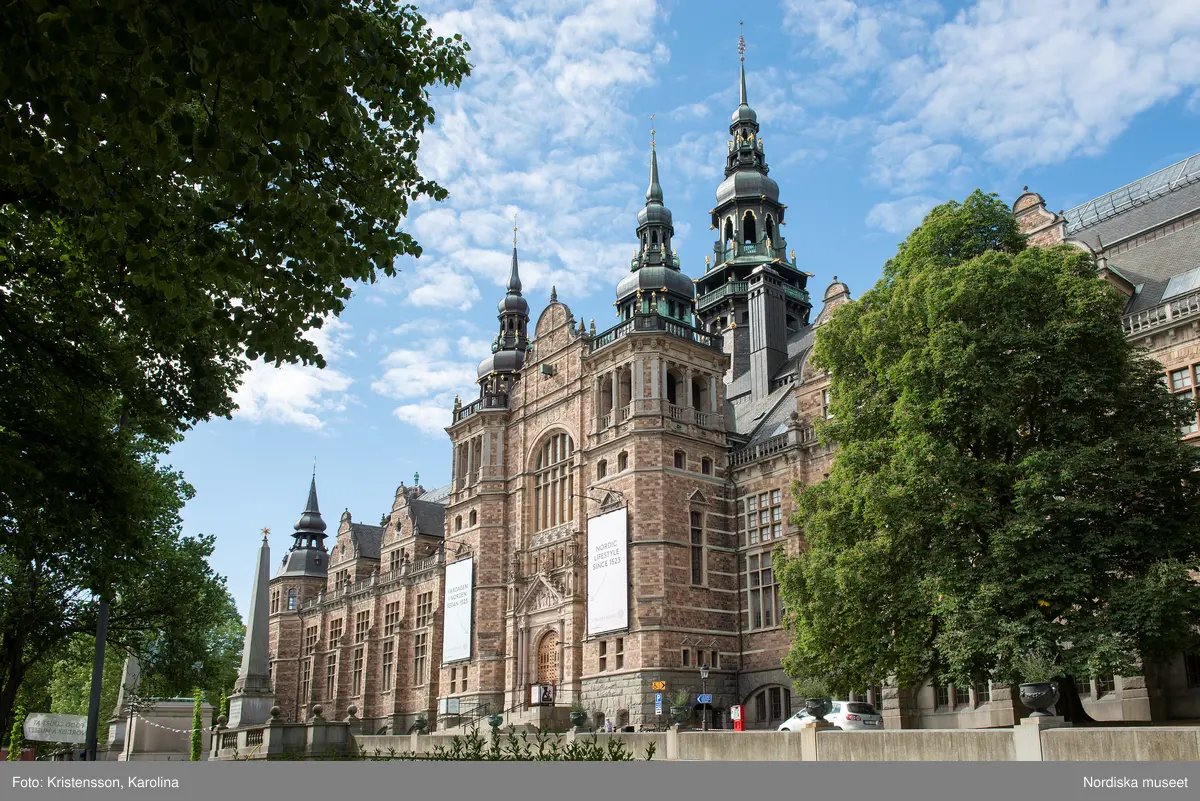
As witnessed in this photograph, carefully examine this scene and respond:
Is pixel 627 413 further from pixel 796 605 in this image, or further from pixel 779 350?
pixel 796 605

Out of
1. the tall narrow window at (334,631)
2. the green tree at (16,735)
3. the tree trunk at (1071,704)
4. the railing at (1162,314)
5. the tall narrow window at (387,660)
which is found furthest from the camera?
the tall narrow window at (334,631)

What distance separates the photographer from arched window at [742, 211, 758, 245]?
219ft

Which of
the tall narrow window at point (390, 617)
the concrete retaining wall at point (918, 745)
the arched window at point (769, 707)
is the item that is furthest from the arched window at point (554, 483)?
the concrete retaining wall at point (918, 745)

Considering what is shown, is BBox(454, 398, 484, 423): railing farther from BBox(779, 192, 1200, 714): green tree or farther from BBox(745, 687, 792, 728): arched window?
BBox(779, 192, 1200, 714): green tree

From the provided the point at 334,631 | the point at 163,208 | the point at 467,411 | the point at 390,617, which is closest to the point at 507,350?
the point at 467,411

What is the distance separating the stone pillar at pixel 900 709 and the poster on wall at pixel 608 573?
10.3 meters

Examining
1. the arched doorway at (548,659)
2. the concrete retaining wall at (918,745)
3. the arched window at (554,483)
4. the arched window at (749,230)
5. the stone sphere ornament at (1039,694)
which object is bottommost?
the concrete retaining wall at (918,745)

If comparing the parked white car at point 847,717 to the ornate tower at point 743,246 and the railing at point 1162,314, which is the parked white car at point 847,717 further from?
the ornate tower at point 743,246

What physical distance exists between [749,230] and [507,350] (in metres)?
19.5

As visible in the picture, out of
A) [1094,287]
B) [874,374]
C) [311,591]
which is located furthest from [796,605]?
[311,591]

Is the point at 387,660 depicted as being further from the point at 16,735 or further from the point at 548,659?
the point at 16,735

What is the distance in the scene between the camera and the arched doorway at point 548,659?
46.3 m

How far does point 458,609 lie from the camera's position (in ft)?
170

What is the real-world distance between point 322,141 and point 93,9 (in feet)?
9.24
